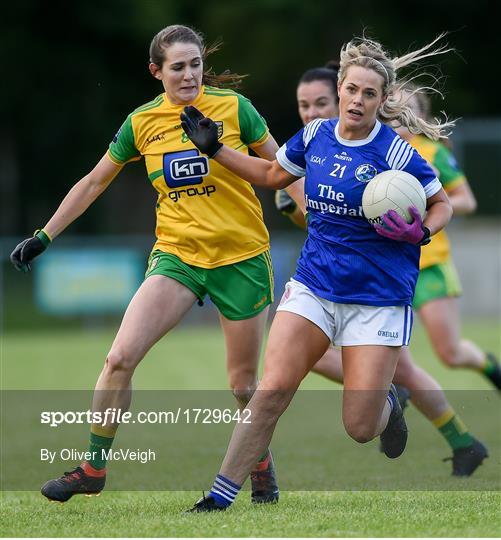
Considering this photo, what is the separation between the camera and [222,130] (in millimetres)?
6445

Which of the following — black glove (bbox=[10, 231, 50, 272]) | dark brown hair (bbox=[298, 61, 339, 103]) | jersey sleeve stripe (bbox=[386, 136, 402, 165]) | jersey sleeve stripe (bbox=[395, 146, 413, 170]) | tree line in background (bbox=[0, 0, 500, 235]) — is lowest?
tree line in background (bbox=[0, 0, 500, 235])

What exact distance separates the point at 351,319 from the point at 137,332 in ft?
3.55

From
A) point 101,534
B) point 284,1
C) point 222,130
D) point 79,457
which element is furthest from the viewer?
point 284,1

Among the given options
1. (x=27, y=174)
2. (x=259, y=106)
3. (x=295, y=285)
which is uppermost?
(x=295, y=285)

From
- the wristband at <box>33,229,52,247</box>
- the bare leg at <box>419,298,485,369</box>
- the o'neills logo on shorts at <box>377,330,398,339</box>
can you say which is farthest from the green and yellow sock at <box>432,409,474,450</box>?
the wristband at <box>33,229,52,247</box>

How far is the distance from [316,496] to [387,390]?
959 mm

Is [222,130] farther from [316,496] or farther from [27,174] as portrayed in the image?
[27,174]

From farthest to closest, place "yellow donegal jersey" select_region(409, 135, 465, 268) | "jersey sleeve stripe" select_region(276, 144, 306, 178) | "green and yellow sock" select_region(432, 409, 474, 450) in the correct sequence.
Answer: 1. "yellow donegal jersey" select_region(409, 135, 465, 268)
2. "green and yellow sock" select_region(432, 409, 474, 450)
3. "jersey sleeve stripe" select_region(276, 144, 306, 178)

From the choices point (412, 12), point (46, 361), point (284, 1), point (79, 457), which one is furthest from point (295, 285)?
point (412, 12)

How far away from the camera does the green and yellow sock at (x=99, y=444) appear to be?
623 cm

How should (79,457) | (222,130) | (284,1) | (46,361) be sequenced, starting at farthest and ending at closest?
(284,1) → (46,361) → (79,457) → (222,130)

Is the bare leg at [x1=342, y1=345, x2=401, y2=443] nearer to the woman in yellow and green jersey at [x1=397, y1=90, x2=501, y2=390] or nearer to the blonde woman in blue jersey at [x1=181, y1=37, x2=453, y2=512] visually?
the blonde woman in blue jersey at [x1=181, y1=37, x2=453, y2=512]

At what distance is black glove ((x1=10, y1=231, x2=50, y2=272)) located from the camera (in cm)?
645

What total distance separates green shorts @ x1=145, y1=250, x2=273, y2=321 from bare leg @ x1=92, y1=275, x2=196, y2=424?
79mm
